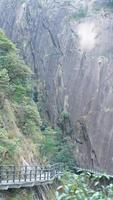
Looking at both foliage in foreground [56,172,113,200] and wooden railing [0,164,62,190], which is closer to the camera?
foliage in foreground [56,172,113,200]

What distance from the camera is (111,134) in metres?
42.8

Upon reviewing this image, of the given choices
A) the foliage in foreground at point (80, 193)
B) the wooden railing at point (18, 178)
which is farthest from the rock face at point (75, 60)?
the foliage in foreground at point (80, 193)

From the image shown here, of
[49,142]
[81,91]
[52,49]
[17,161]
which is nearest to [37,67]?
[52,49]

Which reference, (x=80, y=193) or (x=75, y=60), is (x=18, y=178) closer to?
(x=80, y=193)

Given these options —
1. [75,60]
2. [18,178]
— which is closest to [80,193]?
[18,178]

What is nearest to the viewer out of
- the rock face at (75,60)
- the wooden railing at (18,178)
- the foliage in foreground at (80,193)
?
the foliage in foreground at (80,193)

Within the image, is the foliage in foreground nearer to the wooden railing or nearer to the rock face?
the wooden railing

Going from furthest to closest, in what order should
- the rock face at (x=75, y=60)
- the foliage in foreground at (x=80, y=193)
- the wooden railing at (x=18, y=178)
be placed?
the rock face at (x=75, y=60) < the wooden railing at (x=18, y=178) < the foliage in foreground at (x=80, y=193)

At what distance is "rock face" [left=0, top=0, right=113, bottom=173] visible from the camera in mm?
44125

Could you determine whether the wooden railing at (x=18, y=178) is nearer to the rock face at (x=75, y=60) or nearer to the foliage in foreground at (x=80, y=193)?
the foliage in foreground at (x=80, y=193)

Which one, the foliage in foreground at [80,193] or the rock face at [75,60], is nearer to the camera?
the foliage in foreground at [80,193]

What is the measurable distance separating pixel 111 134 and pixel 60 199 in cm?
3752

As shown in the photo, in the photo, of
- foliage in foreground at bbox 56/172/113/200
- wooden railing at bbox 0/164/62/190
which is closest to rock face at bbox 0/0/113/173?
wooden railing at bbox 0/164/62/190

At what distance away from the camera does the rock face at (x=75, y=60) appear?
1737 inches
